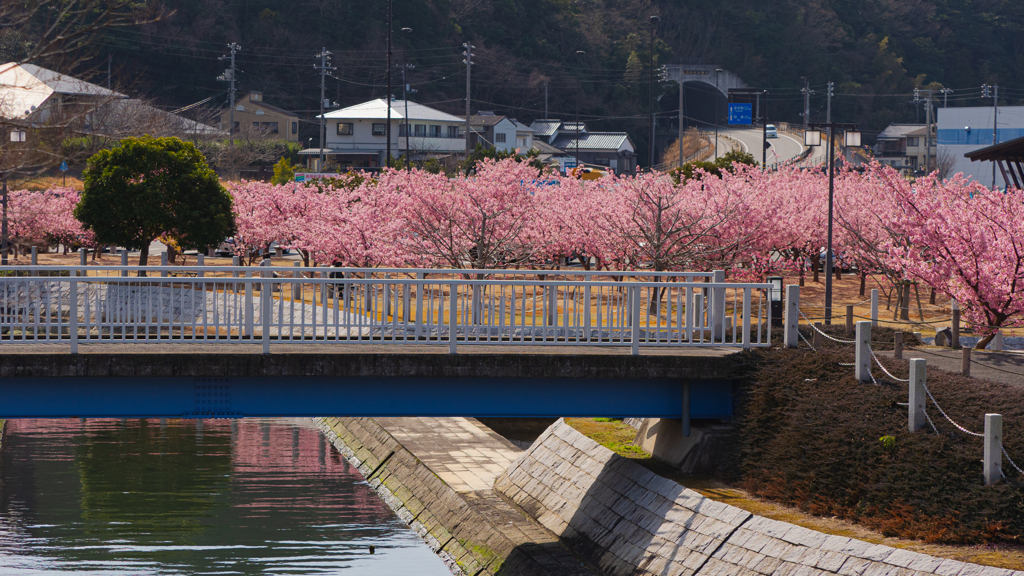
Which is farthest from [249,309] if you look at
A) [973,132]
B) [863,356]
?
[973,132]

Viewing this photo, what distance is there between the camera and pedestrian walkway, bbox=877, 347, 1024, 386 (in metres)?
13.7

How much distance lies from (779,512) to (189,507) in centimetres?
1218

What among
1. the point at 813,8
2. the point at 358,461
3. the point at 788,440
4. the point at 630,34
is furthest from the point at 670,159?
the point at 788,440

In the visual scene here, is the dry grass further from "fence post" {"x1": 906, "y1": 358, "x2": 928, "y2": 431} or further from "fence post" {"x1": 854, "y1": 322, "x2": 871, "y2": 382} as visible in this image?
"fence post" {"x1": 854, "y1": 322, "x2": 871, "y2": 382}

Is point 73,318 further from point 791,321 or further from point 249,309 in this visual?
point 791,321

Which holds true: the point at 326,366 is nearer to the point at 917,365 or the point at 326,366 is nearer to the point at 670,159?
the point at 917,365

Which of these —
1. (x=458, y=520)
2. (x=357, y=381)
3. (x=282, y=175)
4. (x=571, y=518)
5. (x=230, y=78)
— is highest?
(x=230, y=78)

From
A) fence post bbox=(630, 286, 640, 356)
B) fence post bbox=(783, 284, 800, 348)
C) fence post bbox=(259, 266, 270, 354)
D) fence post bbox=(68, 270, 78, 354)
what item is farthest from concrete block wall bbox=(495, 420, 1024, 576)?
→ fence post bbox=(68, 270, 78, 354)

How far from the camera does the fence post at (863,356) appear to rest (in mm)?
11953

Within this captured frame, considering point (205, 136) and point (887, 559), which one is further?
point (205, 136)

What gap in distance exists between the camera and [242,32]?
289ft

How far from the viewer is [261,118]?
85688mm

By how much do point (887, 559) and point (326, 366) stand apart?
21.8 feet

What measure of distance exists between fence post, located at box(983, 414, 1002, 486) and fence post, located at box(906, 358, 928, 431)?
1.22 meters
